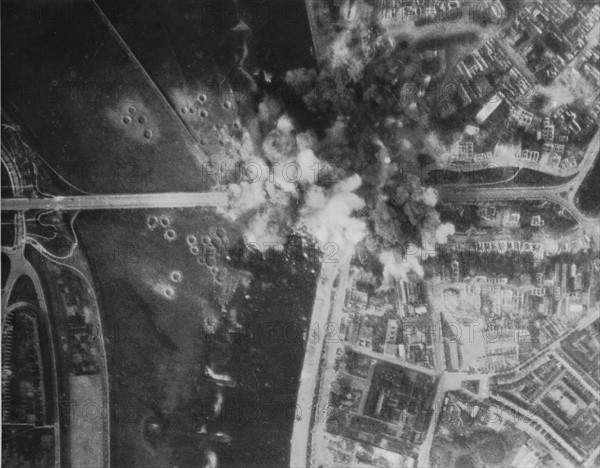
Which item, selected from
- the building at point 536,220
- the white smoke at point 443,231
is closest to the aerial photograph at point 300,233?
the white smoke at point 443,231

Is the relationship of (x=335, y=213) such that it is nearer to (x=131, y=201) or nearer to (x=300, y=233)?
(x=300, y=233)

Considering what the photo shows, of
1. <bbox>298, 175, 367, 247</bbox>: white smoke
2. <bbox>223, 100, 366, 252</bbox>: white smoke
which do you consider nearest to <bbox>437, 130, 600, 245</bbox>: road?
<bbox>298, 175, 367, 247</bbox>: white smoke

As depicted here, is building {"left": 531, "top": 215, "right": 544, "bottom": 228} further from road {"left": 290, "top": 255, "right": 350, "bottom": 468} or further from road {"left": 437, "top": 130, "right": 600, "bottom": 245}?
road {"left": 290, "top": 255, "right": 350, "bottom": 468}

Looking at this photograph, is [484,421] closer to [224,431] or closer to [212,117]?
[224,431]

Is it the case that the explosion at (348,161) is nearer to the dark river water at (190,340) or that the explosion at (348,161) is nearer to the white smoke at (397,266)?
the white smoke at (397,266)

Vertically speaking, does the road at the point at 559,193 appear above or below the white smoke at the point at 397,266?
above

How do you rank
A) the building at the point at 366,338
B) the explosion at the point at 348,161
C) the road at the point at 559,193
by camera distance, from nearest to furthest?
the explosion at the point at 348,161, the road at the point at 559,193, the building at the point at 366,338
